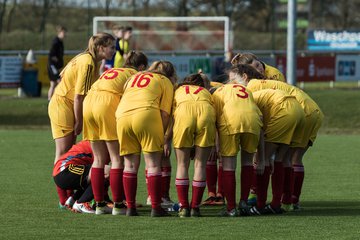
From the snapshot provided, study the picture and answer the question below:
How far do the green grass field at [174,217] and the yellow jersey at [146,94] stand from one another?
3.60ft

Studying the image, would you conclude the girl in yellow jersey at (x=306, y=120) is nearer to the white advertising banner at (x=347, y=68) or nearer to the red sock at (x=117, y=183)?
the red sock at (x=117, y=183)

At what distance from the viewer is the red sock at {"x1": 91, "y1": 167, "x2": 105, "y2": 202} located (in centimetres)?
1032

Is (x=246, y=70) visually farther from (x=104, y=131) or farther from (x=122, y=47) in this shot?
(x=122, y=47)

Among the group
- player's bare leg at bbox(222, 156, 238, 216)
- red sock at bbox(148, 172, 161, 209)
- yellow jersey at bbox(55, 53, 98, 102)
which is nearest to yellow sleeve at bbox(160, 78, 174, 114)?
red sock at bbox(148, 172, 161, 209)

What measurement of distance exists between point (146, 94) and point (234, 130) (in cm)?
94

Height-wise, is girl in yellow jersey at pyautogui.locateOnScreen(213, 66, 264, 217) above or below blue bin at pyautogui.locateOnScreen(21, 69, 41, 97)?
above

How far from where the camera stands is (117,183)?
33.6ft

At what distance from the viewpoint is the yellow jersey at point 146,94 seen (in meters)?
9.94

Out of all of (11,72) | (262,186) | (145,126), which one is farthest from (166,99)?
(11,72)

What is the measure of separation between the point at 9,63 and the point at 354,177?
17281mm

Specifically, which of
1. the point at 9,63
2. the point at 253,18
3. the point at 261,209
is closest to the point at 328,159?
the point at 261,209

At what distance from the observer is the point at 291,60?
82.4 ft

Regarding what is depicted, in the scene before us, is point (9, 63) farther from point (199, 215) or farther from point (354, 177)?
point (199, 215)

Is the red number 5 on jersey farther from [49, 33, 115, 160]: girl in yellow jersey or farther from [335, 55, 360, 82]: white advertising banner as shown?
[335, 55, 360, 82]: white advertising banner
